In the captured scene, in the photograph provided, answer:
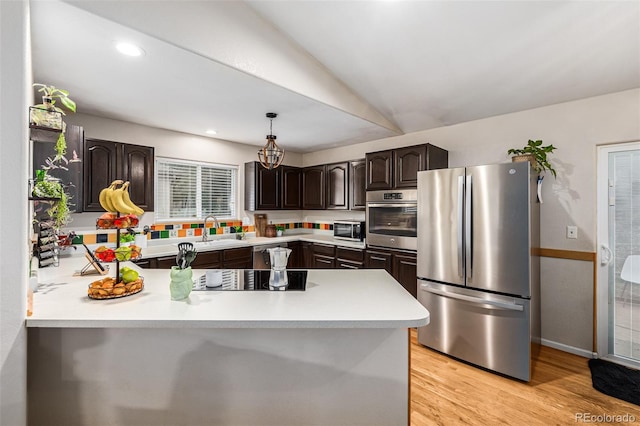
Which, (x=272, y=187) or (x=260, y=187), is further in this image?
(x=272, y=187)

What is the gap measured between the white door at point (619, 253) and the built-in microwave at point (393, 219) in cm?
164

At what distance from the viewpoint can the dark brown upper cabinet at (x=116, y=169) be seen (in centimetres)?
291

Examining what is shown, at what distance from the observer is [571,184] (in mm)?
2773

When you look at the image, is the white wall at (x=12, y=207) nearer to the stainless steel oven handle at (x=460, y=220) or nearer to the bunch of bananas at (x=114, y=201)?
the bunch of bananas at (x=114, y=201)

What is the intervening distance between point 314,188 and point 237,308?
3.63 m

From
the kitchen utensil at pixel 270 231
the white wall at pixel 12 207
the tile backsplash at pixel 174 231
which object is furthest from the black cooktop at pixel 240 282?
the kitchen utensil at pixel 270 231

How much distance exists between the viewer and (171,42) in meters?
1.74

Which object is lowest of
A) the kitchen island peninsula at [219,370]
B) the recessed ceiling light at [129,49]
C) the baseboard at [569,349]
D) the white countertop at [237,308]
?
the baseboard at [569,349]

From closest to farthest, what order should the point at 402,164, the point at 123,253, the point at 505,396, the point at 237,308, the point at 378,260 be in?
the point at 237,308 < the point at 123,253 < the point at 505,396 < the point at 402,164 < the point at 378,260

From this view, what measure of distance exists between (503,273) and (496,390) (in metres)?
0.88

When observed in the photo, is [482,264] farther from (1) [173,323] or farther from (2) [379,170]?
(1) [173,323]

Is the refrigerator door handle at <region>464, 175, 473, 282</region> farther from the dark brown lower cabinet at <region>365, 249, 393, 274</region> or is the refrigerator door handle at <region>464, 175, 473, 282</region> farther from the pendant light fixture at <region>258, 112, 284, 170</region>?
the pendant light fixture at <region>258, 112, 284, 170</region>

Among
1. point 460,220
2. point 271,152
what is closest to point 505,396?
point 460,220

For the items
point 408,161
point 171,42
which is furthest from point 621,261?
point 171,42
